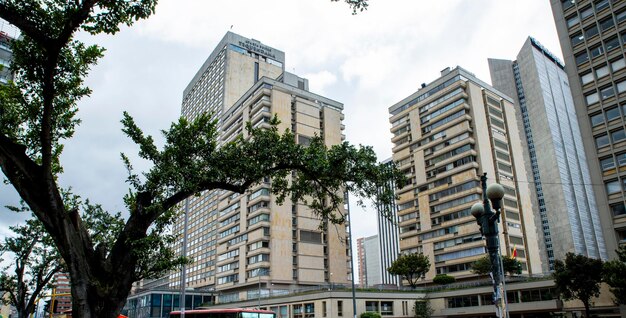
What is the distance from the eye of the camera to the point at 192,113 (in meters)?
133

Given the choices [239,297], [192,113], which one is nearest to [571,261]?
[239,297]

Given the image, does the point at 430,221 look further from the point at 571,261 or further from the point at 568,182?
the point at 568,182

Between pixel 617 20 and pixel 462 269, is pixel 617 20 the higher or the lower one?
the higher one

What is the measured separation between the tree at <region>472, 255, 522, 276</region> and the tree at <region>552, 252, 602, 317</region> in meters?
15.1

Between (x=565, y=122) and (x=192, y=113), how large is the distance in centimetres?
11966

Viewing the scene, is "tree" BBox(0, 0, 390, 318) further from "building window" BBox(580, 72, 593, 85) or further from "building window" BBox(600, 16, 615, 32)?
"building window" BBox(600, 16, 615, 32)

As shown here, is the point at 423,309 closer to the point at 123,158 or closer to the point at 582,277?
the point at 582,277

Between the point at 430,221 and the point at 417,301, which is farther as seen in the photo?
the point at 430,221

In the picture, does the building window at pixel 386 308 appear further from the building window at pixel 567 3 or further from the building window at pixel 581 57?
the building window at pixel 567 3

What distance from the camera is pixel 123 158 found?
48.6ft

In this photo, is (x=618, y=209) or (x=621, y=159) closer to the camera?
(x=618, y=209)

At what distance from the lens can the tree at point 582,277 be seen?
1551 inches

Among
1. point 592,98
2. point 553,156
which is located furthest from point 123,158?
point 553,156

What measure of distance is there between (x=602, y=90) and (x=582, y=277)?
2144 cm
